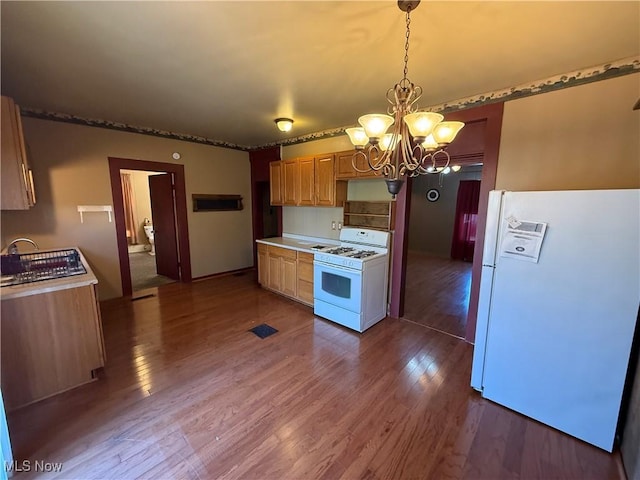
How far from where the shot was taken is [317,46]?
186 centimetres

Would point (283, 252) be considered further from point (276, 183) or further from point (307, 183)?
point (276, 183)

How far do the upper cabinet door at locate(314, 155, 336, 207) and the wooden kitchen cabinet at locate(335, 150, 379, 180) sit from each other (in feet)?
0.30

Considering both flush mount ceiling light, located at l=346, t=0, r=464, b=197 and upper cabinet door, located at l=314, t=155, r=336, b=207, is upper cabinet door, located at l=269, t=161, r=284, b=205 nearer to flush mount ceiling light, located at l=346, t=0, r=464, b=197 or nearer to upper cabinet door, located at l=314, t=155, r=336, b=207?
upper cabinet door, located at l=314, t=155, r=336, b=207

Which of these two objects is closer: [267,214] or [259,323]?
[259,323]

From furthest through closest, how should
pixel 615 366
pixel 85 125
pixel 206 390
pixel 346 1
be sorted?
pixel 85 125 < pixel 206 390 < pixel 615 366 < pixel 346 1

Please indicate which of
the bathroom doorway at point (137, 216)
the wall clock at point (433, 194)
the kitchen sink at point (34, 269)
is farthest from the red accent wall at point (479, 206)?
the bathroom doorway at point (137, 216)

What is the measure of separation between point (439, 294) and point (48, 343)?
4761 millimetres

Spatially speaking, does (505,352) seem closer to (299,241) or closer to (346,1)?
(346,1)

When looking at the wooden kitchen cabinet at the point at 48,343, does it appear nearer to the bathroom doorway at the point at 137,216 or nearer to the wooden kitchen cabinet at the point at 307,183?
the wooden kitchen cabinet at the point at 307,183

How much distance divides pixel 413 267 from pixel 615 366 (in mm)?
4660

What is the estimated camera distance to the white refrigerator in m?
1.56

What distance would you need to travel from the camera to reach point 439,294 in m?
4.48

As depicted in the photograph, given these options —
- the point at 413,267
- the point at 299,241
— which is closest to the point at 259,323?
the point at 299,241

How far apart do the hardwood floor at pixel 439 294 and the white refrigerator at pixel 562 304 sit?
3.84 ft
